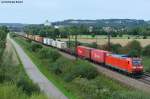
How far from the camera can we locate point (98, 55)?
67.4 m

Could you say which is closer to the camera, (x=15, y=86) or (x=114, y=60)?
(x=15, y=86)

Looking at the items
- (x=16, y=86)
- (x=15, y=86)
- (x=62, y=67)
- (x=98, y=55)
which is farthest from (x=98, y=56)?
(x=15, y=86)

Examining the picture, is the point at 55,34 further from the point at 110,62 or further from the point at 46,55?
the point at 110,62

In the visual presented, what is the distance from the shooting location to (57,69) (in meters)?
61.2

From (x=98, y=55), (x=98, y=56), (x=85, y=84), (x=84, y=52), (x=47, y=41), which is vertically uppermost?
(x=85, y=84)

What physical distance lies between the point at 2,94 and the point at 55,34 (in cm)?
14757

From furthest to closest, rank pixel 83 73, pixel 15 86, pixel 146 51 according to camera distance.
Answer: pixel 146 51
pixel 83 73
pixel 15 86

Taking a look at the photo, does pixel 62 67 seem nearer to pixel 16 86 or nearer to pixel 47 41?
pixel 16 86

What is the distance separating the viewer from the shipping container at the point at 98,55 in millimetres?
63803

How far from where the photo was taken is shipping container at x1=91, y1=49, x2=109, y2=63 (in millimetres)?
63803

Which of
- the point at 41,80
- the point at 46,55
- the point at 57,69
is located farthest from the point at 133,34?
the point at 41,80

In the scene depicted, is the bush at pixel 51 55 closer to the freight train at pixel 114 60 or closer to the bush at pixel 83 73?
the freight train at pixel 114 60

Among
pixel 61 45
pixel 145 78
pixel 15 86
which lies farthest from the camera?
pixel 61 45

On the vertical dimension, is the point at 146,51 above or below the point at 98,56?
below
